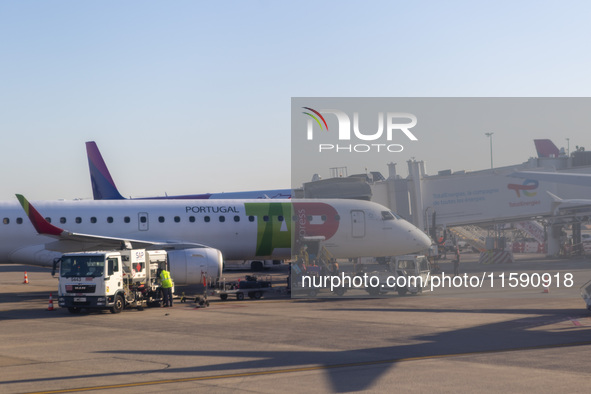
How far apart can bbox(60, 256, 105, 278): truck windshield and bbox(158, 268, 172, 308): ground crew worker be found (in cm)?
295

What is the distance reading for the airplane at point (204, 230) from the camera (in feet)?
99.7

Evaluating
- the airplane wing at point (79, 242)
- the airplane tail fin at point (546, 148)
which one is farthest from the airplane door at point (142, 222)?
the airplane tail fin at point (546, 148)

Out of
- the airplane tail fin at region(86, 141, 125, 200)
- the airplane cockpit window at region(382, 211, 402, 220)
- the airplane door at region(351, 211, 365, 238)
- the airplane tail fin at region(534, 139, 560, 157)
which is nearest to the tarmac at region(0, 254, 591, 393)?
the airplane door at region(351, 211, 365, 238)

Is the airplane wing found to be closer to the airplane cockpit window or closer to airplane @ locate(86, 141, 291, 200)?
the airplane cockpit window

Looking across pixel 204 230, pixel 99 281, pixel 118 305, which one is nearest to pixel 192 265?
pixel 204 230

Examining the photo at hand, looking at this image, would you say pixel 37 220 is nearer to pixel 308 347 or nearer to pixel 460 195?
pixel 308 347

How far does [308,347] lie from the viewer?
53.4 ft

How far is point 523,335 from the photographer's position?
1769cm

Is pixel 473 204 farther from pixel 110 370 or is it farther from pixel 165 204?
pixel 110 370

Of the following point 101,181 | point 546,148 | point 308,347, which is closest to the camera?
point 308,347

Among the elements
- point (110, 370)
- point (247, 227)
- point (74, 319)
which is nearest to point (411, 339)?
point (110, 370)

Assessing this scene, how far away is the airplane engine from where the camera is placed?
2889cm

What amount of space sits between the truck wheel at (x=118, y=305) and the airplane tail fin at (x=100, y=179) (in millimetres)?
28679

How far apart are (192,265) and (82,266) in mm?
5533
